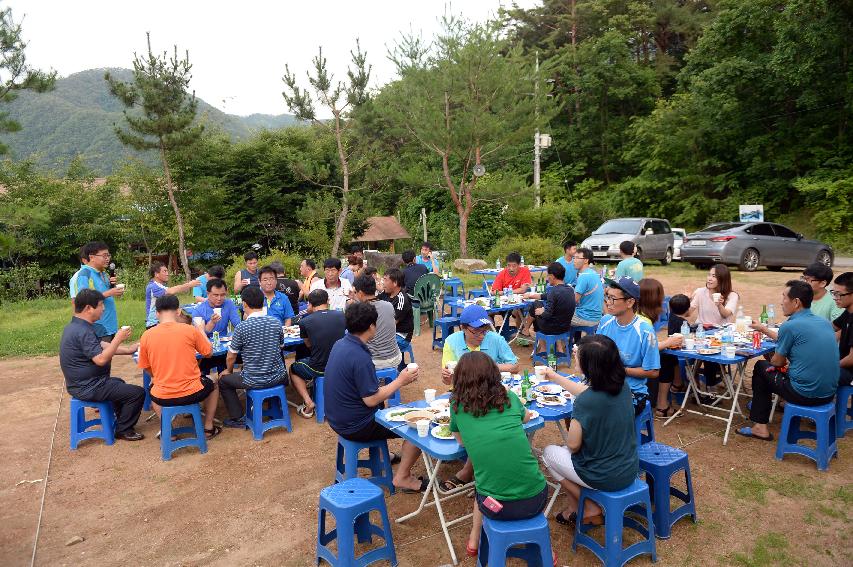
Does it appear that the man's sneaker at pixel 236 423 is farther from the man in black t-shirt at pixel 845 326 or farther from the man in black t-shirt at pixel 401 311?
the man in black t-shirt at pixel 845 326

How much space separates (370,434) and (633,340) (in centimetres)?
217

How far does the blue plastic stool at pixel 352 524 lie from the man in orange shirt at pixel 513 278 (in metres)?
5.25

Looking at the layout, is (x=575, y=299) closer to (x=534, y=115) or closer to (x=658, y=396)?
(x=658, y=396)

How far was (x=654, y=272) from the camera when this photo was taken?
51.3 feet

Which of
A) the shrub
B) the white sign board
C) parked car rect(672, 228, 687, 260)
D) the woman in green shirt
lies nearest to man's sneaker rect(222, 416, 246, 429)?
the woman in green shirt

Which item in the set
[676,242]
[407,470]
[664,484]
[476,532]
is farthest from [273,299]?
[676,242]

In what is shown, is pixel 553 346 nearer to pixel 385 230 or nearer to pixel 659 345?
pixel 659 345

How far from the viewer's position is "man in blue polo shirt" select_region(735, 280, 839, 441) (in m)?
4.37

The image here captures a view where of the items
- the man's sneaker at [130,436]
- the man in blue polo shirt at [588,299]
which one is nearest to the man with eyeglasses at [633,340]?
the man in blue polo shirt at [588,299]

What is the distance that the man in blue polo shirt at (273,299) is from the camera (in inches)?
271

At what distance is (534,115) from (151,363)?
1534cm

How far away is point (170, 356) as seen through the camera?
193 inches

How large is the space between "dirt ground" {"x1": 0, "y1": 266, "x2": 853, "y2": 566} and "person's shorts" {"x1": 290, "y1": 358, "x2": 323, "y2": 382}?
0.48m

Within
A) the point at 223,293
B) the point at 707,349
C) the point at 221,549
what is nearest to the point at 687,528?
the point at 707,349
